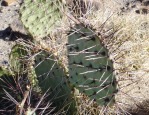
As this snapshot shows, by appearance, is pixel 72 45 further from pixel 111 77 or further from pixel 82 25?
pixel 111 77

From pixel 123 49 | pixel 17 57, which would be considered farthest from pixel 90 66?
pixel 17 57

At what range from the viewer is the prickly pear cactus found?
2262 millimetres

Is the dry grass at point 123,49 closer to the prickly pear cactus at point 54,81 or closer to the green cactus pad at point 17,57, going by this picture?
the prickly pear cactus at point 54,81

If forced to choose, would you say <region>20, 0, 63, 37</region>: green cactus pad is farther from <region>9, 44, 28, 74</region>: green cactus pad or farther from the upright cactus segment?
the upright cactus segment

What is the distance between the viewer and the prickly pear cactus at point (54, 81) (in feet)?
7.42

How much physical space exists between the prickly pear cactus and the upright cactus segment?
0.06 metres

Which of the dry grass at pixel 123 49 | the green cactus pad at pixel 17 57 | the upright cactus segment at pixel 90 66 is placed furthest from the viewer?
the green cactus pad at pixel 17 57

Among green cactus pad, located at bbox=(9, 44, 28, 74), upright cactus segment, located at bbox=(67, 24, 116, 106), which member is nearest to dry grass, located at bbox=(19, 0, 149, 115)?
upright cactus segment, located at bbox=(67, 24, 116, 106)

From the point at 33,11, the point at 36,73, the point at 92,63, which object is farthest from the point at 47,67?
the point at 33,11

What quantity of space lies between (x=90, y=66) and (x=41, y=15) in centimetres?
78

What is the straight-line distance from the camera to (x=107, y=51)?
76.7 inches

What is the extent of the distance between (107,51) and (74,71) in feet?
1.08

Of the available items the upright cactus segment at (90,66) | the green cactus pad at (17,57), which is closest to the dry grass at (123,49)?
the upright cactus segment at (90,66)

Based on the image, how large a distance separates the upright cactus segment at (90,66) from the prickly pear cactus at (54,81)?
0.06 metres
